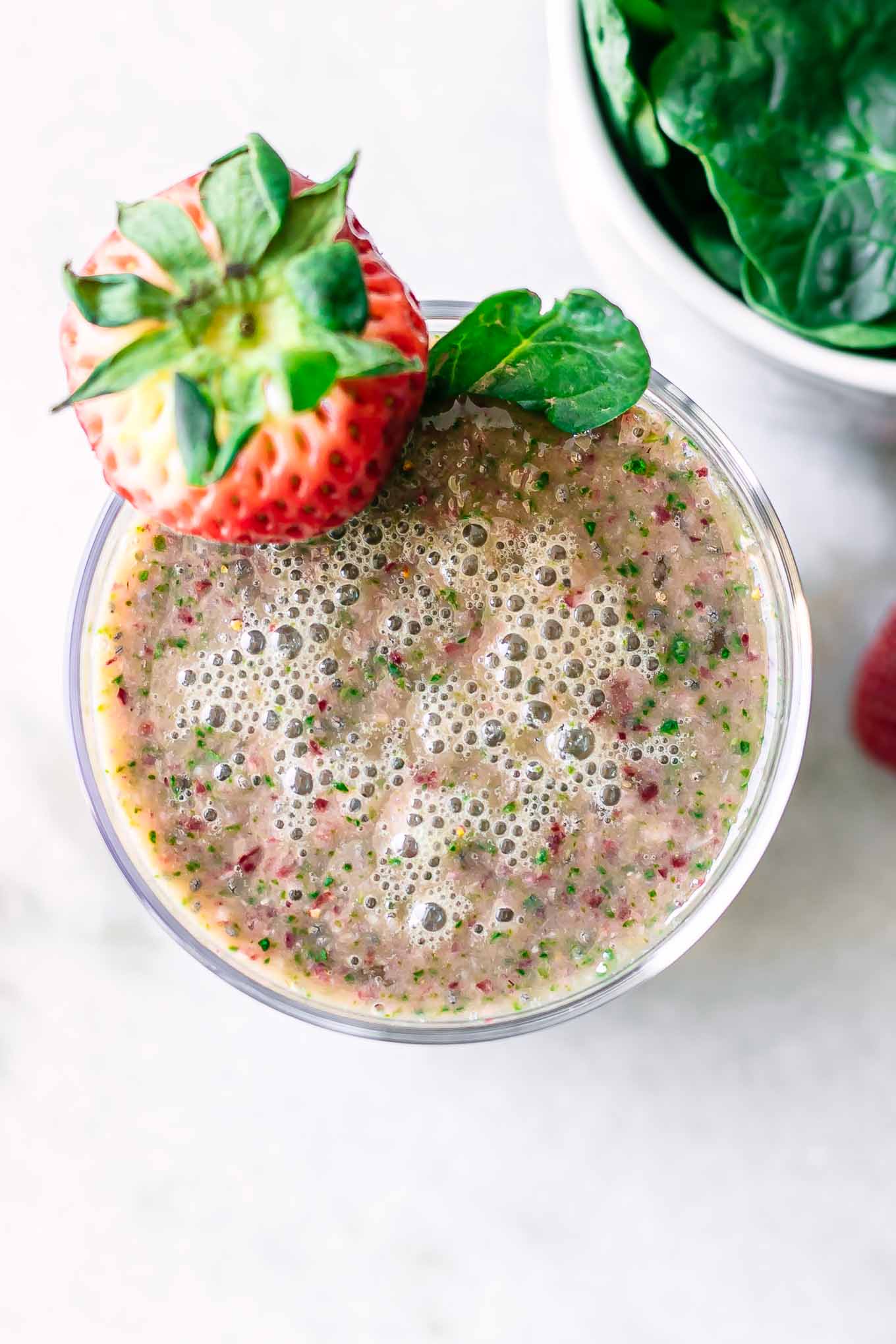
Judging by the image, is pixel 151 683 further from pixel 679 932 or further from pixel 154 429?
pixel 679 932

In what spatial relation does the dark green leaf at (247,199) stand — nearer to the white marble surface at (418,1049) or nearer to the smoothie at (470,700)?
the smoothie at (470,700)

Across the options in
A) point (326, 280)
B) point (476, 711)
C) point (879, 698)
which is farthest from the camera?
point (879, 698)

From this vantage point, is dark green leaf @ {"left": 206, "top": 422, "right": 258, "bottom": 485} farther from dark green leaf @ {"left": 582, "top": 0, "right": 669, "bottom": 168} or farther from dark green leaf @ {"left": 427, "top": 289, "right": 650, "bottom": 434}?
dark green leaf @ {"left": 582, "top": 0, "right": 669, "bottom": 168}

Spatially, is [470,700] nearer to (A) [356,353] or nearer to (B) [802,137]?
(A) [356,353]

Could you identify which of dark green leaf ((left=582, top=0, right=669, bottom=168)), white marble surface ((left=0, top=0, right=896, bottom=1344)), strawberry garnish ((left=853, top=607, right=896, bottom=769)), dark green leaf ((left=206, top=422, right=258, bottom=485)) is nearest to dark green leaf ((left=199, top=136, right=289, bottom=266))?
dark green leaf ((left=206, top=422, right=258, bottom=485))

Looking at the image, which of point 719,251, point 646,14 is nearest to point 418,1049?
point 719,251
